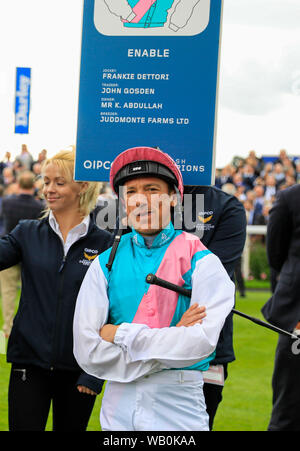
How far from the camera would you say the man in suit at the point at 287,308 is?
440 centimetres

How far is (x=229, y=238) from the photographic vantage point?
3.62 m

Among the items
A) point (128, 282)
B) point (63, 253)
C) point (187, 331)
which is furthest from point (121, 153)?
point (63, 253)

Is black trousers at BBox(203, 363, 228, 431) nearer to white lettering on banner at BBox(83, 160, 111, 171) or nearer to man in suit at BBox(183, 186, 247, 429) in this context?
man in suit at BBox(183, 186, 247, 429)

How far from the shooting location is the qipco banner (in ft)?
9.73

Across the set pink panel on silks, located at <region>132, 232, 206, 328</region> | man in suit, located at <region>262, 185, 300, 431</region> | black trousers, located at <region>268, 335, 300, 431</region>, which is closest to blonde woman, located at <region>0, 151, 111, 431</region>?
pink panel on silks, located at <region>132, 232, 206, 328</region>

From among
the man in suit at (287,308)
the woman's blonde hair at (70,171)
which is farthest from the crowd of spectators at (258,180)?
the woman's blonde hair at (70,171)

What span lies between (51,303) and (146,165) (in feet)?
3.61

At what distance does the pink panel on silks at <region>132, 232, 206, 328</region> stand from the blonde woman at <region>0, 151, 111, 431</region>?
97 centimetres

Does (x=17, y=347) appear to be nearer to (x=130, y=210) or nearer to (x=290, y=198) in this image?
(x=130, y=210)

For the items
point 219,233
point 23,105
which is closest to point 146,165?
point 23,105

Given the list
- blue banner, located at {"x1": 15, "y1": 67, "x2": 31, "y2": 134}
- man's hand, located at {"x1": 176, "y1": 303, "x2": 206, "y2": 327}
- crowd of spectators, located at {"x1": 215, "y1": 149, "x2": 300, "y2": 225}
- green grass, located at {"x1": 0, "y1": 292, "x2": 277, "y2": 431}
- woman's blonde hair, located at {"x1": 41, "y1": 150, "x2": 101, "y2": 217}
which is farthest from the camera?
crowd of spectators, located at {"x1": 215, "y1": 149, "x2": 300, "y2": 225}

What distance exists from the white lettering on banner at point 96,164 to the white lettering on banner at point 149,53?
45 cm

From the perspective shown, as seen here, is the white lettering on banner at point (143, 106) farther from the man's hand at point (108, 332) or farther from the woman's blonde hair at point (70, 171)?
the man's hand at point (108, 332)
